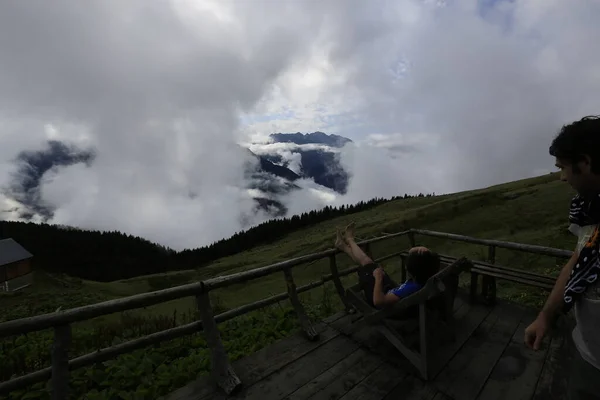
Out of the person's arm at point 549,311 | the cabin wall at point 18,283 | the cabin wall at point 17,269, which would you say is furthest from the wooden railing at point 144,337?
the cabin wall at point 17,269

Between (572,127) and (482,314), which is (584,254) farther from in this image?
(482,314)

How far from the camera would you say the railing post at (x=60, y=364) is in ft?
9.49

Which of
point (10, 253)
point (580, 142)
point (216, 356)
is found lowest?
point (216, 356)

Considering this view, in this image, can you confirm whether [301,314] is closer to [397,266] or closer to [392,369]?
[392,369]

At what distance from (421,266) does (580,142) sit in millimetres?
2676

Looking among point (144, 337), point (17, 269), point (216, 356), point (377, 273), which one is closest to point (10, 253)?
point (17, 269)

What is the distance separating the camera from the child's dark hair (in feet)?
13.3

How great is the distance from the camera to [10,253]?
51125mm

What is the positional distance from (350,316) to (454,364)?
1.69 m

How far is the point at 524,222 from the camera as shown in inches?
985

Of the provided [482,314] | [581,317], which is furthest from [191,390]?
[482,314]

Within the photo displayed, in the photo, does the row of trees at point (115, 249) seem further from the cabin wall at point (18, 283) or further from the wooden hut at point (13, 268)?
the cabin wall at point (18, 283)

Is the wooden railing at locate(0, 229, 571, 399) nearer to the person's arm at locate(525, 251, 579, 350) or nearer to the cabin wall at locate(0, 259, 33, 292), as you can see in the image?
the person's arm at locate(525, 251, 579, 350)

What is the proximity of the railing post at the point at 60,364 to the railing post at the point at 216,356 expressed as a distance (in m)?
1.25
